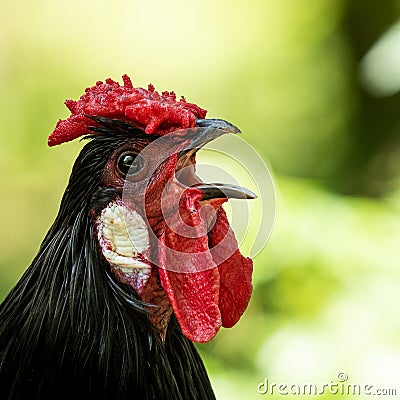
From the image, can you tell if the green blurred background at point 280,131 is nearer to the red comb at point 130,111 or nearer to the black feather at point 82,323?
the black feather at point 82,323

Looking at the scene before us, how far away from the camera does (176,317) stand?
1.68 metres

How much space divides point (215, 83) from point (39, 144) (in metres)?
1.12

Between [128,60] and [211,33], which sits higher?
[211,33]

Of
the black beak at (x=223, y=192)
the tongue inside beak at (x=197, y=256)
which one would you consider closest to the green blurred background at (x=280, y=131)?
the tongue inside beak at (x=197, y=256)

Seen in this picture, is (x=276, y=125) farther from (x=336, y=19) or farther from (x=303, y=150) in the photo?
(x=336, y=19)

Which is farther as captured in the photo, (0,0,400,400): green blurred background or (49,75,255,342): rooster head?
(0,0,400,400): green blurred background

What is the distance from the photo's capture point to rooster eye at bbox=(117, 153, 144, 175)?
163 cm

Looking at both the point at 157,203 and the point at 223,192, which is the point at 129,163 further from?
the point at 223,192

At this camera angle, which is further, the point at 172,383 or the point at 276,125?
the point at 276,125

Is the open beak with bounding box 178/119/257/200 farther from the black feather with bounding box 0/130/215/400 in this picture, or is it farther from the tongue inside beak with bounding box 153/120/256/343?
the black feather with bounding box 0/130/215/400

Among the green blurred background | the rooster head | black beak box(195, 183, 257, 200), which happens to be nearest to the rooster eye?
the rooster head

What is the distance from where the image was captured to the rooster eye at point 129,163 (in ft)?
5.34

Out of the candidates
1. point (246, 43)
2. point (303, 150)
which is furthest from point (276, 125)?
point (246, 43)

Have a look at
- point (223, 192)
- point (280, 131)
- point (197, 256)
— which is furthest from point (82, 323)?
point (280, 131)
